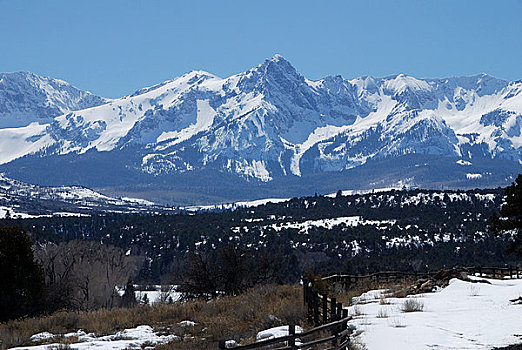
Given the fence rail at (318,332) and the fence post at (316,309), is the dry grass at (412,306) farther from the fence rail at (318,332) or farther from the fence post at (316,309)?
the fence post at (316,309)

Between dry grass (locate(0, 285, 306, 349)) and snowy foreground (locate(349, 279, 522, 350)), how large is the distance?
2784 mm

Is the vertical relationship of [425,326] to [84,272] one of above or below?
above

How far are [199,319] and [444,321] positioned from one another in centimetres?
898

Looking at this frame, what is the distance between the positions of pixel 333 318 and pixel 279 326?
16.1 ft

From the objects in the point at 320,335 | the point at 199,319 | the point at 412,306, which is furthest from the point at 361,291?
the point at 320,335

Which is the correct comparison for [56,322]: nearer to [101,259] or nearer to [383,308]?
[383,308]

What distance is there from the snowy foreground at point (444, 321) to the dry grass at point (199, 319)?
2784 mm

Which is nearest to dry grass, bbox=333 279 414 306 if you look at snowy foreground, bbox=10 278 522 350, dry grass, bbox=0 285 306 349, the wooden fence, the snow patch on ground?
snowy foreground, bbox=10 278 522 350

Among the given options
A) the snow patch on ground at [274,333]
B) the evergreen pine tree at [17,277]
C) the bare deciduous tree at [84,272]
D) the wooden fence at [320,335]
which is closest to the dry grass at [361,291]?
the snow patch on ground at [274,333]

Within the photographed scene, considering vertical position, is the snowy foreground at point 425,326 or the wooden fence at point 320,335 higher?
the wooden fence at point 320,335

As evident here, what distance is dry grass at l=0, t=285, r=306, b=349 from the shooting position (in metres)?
21.5

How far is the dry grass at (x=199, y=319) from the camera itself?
848 inches

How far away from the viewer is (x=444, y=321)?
20656 mm

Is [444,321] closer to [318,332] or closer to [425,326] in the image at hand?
[425,326]
